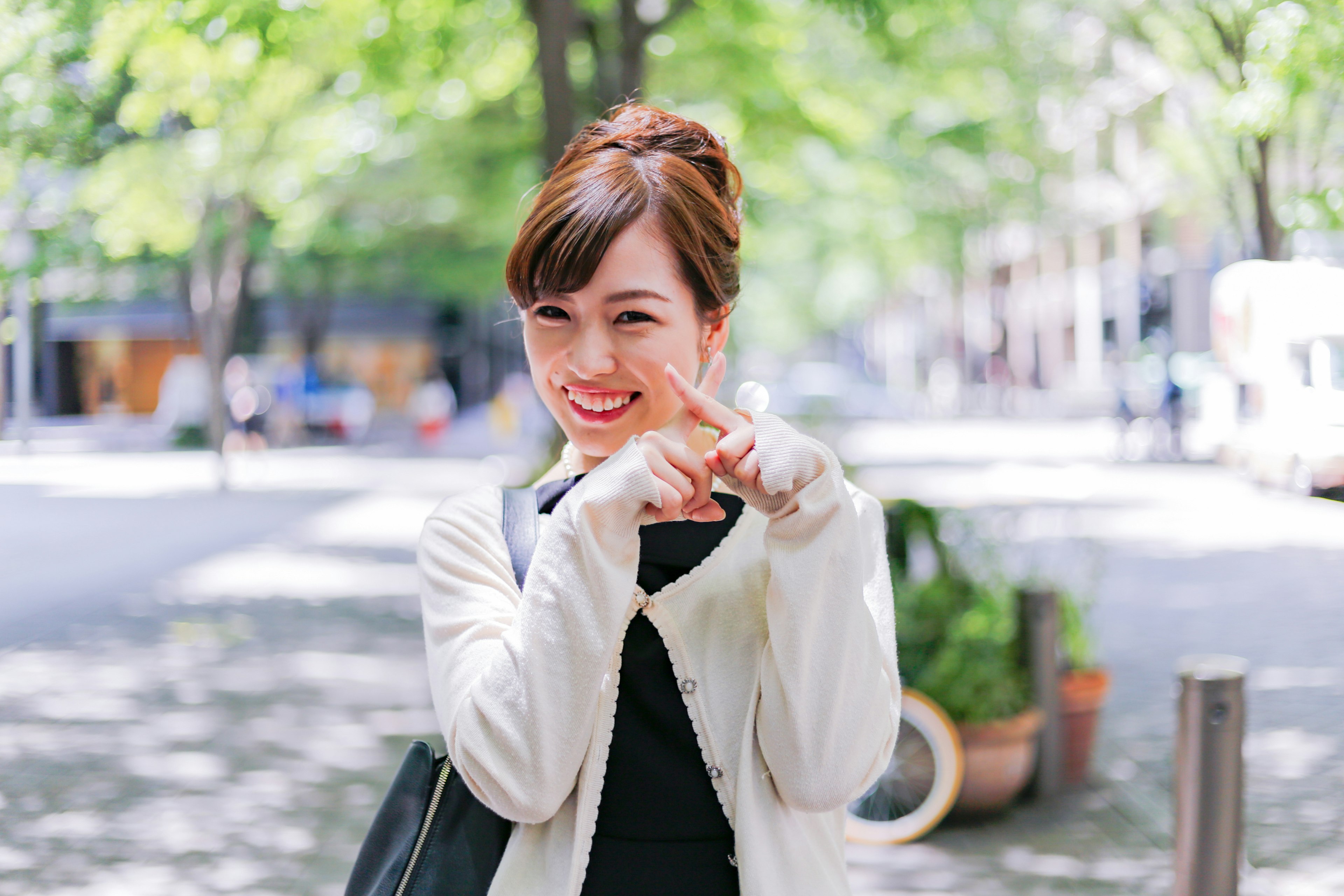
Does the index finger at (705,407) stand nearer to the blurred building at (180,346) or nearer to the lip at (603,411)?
the lip at (603,411)

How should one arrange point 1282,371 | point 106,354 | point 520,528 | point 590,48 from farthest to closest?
point 590,48, point 106,354, point 1282,371, point 520,528

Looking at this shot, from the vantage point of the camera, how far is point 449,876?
1.46 meters

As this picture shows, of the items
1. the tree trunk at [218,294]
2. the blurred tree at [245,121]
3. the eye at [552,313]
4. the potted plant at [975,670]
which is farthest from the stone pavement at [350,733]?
the eye at [552,313]

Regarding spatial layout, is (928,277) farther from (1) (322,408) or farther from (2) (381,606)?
(1) (322,408)

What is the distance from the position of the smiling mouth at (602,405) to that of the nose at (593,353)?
3 centimetres

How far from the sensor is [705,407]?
1369mm

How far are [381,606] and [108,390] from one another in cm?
606

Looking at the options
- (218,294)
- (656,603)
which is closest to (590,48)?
(218,294)

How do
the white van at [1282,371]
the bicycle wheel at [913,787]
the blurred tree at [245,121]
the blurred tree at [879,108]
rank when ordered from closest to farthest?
the white van at [1282,371], the blurred tree at [245,121], the bicycle wheel at [913,787], the blurred tree at [879,108]

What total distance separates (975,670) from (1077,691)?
65 centimetres

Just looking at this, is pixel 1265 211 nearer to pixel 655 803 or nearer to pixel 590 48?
pixel 655 803

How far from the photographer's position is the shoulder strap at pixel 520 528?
1.51 m

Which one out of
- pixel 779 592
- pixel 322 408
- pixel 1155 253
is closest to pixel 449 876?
pixel 779 592

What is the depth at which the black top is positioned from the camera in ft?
4.72
